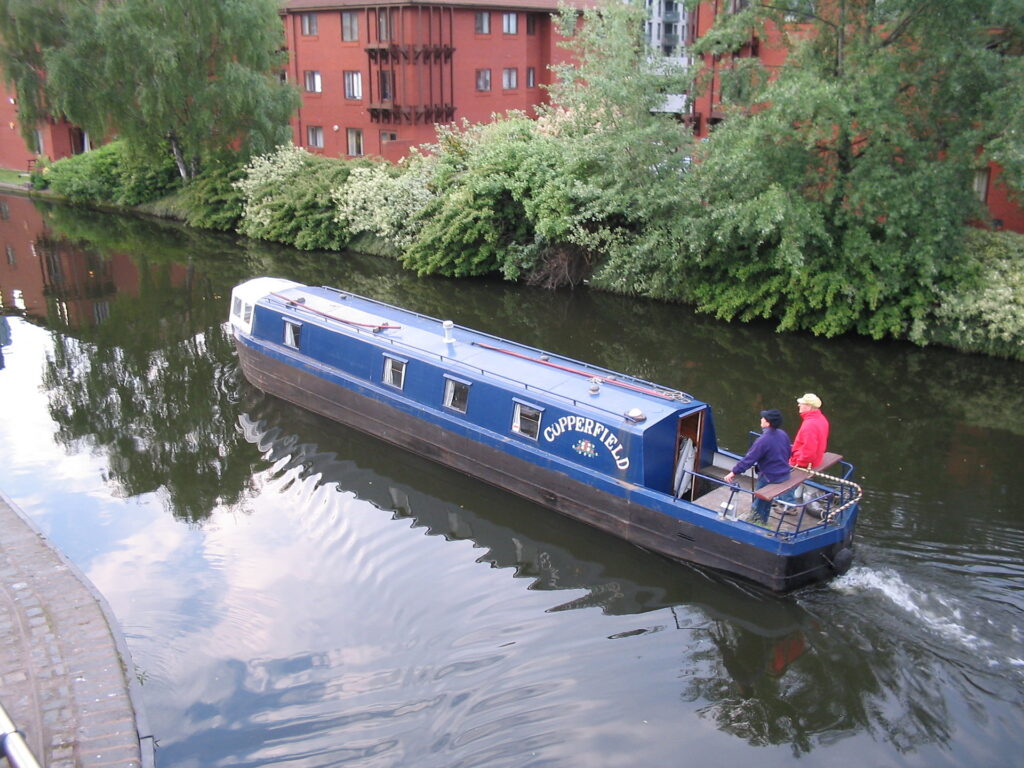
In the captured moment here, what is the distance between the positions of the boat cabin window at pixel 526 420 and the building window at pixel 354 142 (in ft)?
100

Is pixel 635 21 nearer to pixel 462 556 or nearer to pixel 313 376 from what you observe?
pixel 313 376

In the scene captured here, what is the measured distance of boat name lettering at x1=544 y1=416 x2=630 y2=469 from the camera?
1175cm

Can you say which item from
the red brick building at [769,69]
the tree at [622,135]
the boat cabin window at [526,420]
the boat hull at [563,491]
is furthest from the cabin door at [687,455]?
the red brick building at [769,69]

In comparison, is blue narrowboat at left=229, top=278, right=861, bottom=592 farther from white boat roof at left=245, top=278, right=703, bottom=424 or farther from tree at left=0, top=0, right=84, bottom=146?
tree at left=0, top=0, right=84, bottom=146

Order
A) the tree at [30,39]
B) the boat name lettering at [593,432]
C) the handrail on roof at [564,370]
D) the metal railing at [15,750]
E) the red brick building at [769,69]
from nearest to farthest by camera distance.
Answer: the metal railing at [15,750]
the boat name lettering at [593,432]
the handrail on roof at [564,370]
the red brick building at [769,69]
the tree at [30,39]

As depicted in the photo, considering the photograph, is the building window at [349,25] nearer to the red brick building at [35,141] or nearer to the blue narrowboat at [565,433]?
the red brick building at [35,141]

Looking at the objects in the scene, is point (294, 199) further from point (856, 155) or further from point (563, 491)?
point (563, 491)

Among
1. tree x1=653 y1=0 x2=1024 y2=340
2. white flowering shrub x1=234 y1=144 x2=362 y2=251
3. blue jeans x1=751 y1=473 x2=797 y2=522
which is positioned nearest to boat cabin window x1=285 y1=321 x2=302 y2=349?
blue jeans x1=751 y1=473 x2=797 y2=522

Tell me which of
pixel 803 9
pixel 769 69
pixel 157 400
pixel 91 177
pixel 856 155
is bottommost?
pixel 157 400

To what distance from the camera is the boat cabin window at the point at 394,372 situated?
577 inches

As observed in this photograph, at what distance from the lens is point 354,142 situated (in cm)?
4094

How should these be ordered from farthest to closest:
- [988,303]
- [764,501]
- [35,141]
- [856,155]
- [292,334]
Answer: [35,141], [856,155], [988,303], [292,334], [764,501]

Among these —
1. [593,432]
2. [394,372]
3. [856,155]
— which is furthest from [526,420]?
[856,155]

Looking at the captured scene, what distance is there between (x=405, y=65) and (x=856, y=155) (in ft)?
74.8
